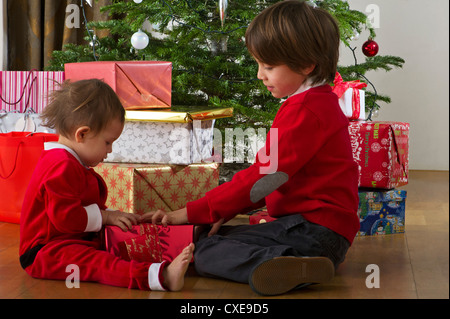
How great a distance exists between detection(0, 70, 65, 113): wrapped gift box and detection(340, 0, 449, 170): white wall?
2.01m

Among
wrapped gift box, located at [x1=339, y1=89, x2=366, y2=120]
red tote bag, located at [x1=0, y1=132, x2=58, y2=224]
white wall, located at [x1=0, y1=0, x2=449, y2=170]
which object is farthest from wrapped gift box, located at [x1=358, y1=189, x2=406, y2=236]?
white wall, located at [x1=0, y1=0, x2=449, y2=170]

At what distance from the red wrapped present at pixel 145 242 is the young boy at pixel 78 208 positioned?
2 centimetres

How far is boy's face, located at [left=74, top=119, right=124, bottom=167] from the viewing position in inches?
47.6

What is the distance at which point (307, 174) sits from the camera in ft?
3.77

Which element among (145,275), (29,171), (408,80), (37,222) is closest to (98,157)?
(37,222)

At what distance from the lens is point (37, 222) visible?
1161 mm

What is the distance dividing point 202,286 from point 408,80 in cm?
261

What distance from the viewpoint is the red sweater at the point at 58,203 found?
1127 millimetres

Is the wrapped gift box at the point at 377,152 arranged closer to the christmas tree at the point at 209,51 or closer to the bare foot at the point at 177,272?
the christmas tree at the point at 209,51

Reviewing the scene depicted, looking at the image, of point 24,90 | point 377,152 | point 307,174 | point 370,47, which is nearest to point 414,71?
point 370,47

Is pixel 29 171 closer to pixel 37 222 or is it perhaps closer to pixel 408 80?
pixel 37 222

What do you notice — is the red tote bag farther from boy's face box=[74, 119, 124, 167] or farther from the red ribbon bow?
the red ribbon bow

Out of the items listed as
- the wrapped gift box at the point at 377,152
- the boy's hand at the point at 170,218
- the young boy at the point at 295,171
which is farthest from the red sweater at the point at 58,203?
the wrapped gift box at the point at 377,152
